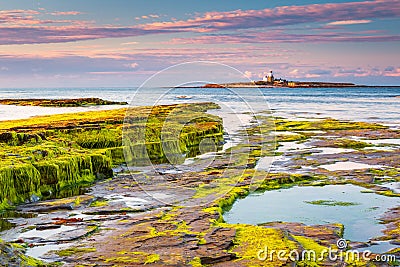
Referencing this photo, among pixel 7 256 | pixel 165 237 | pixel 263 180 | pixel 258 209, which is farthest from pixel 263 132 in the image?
pixel 7 256

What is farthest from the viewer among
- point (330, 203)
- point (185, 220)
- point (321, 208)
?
point (330, 203)

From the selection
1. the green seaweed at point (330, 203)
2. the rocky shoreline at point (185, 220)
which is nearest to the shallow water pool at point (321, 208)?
the green seaweed at point (330, 203)

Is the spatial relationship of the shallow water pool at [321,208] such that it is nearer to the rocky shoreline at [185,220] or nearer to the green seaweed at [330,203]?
the green seaweed at [330,203]

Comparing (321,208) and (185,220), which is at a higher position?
(185,220)

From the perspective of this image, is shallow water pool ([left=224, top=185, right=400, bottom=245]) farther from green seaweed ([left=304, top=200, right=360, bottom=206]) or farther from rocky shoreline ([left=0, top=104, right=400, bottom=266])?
rocky shoreline ([left=0, top=104, right=400, bottom=266])

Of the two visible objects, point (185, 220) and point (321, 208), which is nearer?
point (185, 220)

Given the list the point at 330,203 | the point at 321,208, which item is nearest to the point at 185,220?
the point at 321,208

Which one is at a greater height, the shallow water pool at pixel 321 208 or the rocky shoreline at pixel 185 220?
the rocky shoreline at pixel 185 220

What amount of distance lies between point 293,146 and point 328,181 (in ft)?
35.9

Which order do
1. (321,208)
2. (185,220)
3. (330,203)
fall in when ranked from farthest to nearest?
1. (330,203)
2. (321,208)
3. (185,220)

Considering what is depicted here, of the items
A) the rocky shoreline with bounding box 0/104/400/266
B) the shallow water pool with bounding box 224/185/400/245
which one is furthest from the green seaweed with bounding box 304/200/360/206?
the rocky shoreline with bounding box 0/104/400/266

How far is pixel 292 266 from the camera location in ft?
29.8

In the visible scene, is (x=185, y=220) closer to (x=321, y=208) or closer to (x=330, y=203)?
(x=321, y=208)

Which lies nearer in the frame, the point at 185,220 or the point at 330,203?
the point at 185,220
